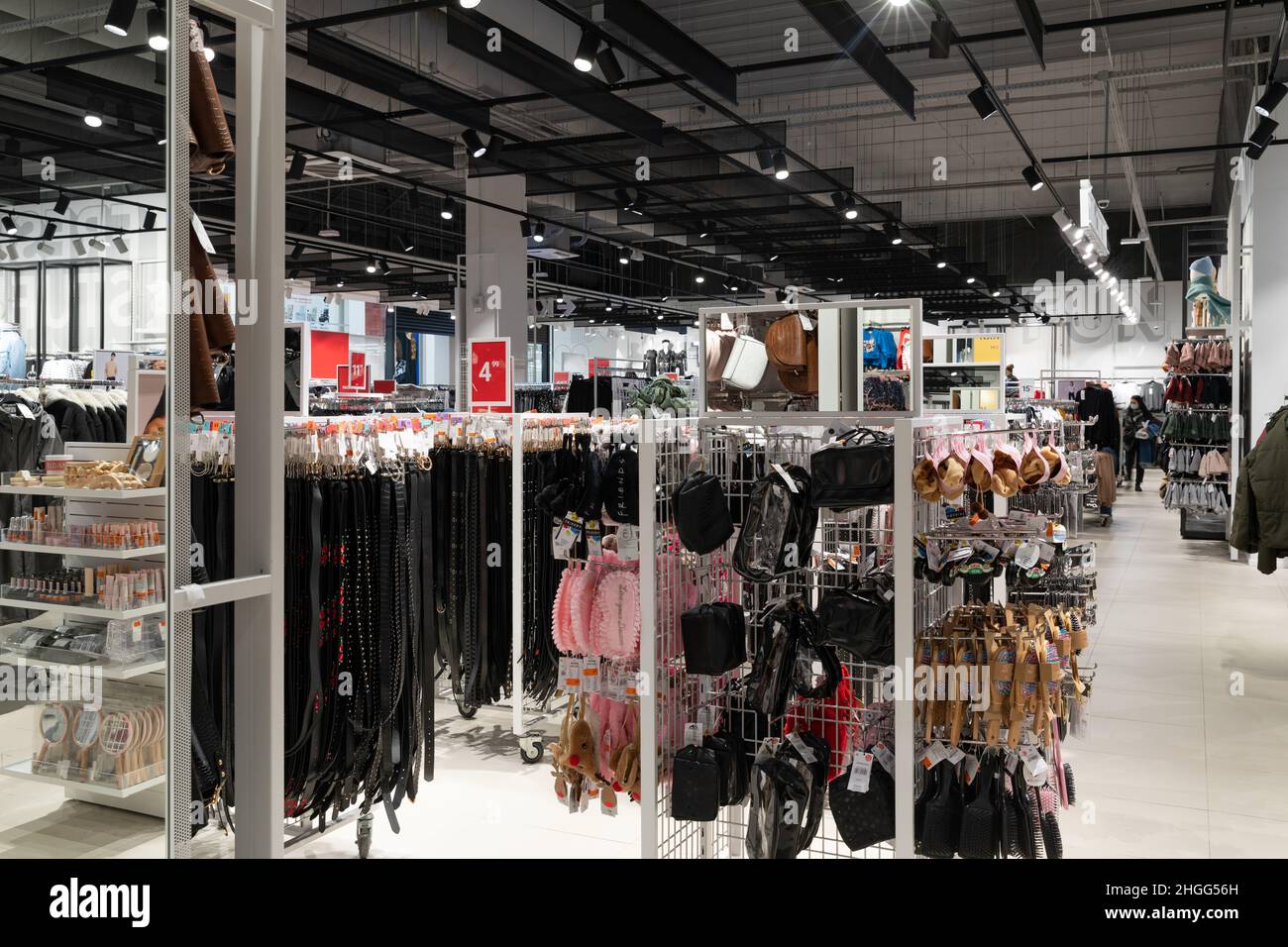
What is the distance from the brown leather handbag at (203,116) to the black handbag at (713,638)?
6.15 feet

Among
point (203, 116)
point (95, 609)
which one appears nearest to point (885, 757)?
point (95, 609)

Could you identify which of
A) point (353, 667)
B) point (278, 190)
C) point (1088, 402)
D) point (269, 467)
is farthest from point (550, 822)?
point (1088, 402)

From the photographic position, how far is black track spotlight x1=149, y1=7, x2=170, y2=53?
5.76 ft

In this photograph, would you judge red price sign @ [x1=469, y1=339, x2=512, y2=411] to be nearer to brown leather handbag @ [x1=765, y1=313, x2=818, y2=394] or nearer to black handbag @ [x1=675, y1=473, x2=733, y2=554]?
brown leather handbag @ [x1=765, y1=313, x2=818, y2=394]

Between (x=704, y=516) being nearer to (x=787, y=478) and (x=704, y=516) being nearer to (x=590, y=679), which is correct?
(x=787, y=478)

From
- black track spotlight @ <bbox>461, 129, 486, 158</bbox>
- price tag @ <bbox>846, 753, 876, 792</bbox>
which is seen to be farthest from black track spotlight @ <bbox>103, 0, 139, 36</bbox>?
black track spotlight @ <bbox>461, 129, 486, 158</bbox>

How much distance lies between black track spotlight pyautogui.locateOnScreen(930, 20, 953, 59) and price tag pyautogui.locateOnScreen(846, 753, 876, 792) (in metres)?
5.48

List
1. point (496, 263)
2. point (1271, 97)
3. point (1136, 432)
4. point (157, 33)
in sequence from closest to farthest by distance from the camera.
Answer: point (157, 33)
point (1271, 97)
point (496, 263)
point (1136, 432)

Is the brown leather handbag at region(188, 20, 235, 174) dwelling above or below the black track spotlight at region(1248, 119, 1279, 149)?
below

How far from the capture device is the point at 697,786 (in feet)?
10.6

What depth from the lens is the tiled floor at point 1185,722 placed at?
4113mm

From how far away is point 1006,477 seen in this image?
10.7 ft

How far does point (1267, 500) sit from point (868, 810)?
4.21 m

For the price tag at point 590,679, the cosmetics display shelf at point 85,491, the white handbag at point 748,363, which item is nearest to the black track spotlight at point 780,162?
the white handbag at point 748,363
